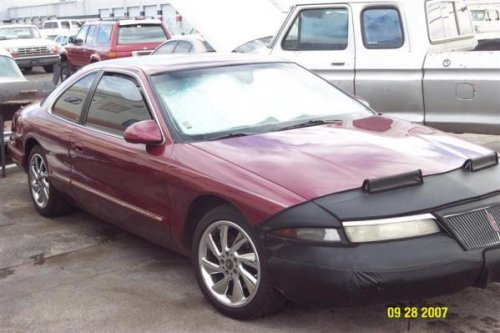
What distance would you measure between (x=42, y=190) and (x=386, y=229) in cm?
375

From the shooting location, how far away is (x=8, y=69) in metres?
10.1

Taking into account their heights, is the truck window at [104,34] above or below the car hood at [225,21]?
below

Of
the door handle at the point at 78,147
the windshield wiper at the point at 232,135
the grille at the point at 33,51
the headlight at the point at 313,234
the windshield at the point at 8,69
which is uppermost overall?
the windshield wiper at the point at 232,135

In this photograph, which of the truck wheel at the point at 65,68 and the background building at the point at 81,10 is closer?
the truck wheel at the point at 65,68

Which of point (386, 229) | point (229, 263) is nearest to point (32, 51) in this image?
point (229, 263)

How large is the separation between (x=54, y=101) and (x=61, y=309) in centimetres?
240

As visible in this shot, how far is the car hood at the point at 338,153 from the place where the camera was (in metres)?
3.44

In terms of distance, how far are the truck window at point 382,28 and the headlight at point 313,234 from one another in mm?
4414

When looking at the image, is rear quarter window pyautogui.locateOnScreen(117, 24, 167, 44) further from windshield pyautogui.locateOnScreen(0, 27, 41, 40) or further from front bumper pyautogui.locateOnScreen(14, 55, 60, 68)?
windshield pyautogui.locateOnScreen(0, 27, 41, 40)

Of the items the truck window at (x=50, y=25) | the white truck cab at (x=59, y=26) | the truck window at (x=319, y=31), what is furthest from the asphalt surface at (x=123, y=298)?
the truck window at (x=50, y=25)

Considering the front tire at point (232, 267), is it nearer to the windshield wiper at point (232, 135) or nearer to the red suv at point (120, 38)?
the windshield wiper at point (232, 135)

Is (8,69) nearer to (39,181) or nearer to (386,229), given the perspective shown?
(39,181)

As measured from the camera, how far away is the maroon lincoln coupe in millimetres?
3191

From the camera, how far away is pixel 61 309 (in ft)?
13.0
